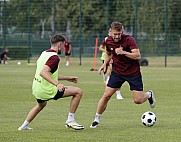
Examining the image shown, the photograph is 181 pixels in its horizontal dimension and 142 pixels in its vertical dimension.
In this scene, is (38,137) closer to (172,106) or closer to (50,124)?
(50,124)

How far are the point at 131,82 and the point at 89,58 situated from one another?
40.8m

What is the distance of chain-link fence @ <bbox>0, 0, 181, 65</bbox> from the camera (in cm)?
4859

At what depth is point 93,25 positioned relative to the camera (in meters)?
57.3

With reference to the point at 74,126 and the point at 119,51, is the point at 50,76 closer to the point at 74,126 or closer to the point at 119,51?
the point at 74,126

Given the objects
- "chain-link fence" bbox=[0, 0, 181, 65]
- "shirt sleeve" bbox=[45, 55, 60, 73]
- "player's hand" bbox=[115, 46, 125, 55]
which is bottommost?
"chain-link fence" bbox=[0, 0, 181, 65]

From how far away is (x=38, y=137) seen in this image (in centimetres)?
1065

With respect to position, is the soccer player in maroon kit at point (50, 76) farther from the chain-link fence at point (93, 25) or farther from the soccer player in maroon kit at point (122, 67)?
the chain-link fence at point (93, 25)

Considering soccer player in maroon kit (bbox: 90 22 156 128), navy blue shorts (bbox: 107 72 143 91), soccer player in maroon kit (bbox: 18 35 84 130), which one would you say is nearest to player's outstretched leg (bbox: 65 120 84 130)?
soccer player in maroon kit (bbox: 18 35 84 130)

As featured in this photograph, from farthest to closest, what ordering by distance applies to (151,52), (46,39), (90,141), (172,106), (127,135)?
(46,39) → (151,52) → (172,106) → (127,135) → (90,141)

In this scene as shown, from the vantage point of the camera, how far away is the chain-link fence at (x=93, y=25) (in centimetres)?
4859

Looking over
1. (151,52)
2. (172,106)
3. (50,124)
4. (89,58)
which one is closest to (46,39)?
(89,58)

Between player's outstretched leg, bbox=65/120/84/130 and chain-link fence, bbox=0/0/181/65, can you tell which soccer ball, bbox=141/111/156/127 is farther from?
chain-link fence, bbox=0/0/181/65

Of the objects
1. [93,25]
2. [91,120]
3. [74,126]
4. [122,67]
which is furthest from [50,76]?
[93,25]

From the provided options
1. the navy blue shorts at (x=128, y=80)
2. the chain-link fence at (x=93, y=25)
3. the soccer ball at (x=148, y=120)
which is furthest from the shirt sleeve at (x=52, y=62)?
the chain-link fence at (x=93, y=25)
